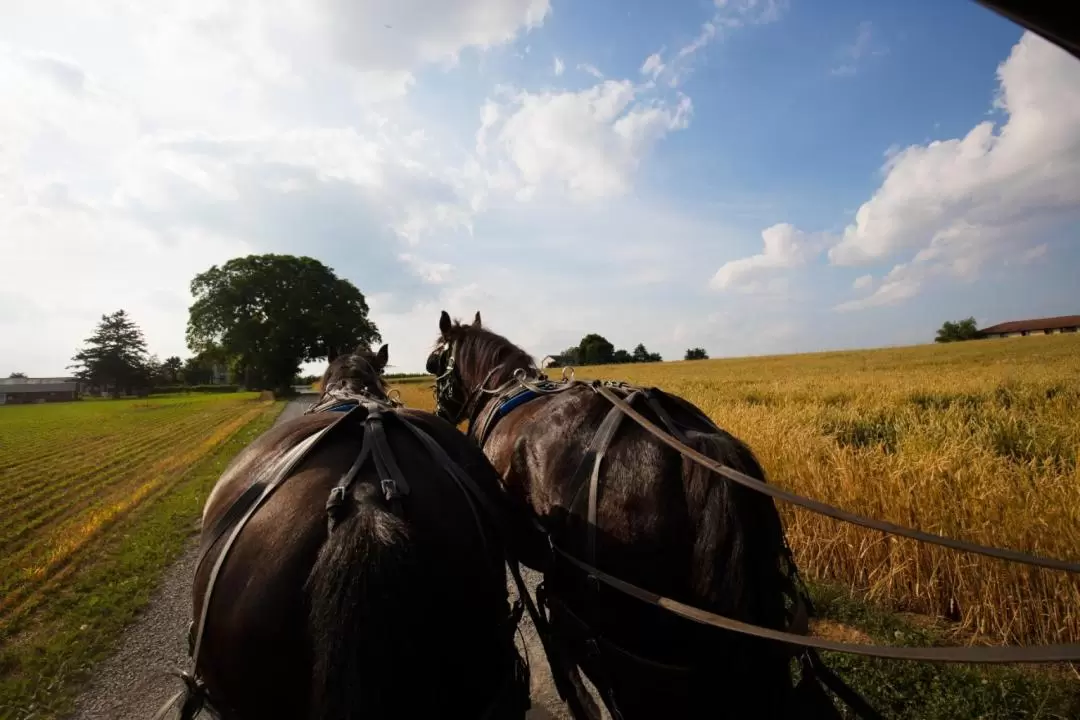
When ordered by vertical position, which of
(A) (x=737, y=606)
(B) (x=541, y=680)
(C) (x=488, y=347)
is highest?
(C) (x=488, y=347)

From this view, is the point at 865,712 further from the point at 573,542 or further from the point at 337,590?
the point at 337,590

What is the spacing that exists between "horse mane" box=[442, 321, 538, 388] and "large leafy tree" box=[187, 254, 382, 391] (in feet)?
119

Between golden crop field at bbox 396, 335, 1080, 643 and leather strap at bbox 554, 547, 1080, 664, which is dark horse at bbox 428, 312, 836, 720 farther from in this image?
golden crop field at bbox 396, 335, 1080, 643

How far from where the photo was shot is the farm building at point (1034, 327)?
267 feet

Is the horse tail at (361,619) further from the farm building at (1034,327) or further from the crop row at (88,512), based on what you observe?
the farm building at (1034,327)

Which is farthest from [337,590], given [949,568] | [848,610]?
[949,568]

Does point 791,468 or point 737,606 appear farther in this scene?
point 791,468

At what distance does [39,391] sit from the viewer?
266 ft

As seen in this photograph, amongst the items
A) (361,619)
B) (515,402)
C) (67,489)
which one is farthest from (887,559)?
(67,489)

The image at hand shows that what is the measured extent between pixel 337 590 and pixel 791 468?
18.6 ft

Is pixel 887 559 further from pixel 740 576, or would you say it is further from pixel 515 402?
pixel 515 402

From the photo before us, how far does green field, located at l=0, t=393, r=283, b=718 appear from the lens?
162 inches

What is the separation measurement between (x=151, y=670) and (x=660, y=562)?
437cm

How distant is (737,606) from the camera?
191 cm
